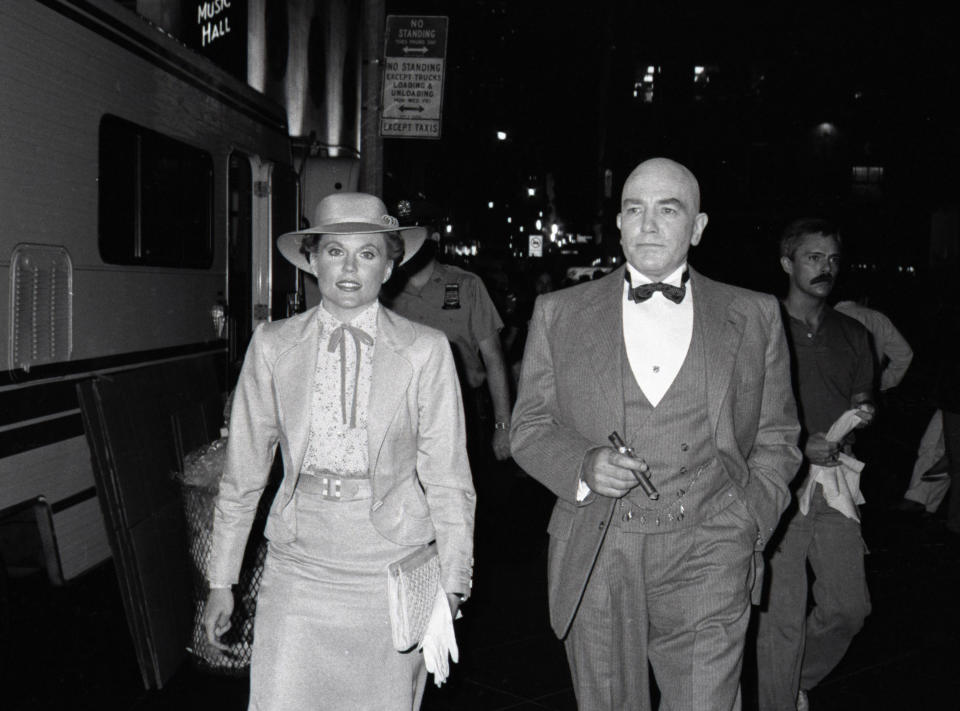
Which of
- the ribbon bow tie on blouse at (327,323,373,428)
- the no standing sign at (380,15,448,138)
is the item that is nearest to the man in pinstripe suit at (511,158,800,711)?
the ribbon bow tie on blouse at (327,323,373,428)

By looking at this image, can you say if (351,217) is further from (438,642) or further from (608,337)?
(438,642)

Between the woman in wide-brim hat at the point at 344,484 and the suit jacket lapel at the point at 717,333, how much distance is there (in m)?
0.81

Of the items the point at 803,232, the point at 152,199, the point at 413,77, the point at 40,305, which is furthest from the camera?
the point at 413,77

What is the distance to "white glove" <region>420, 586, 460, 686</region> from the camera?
119 inches

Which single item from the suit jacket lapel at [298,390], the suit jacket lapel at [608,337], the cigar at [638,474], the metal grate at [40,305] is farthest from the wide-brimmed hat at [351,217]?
the metal grate at [40,305]

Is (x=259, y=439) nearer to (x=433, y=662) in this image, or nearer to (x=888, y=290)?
(x=433, y=662)

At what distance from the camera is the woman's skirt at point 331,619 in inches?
120

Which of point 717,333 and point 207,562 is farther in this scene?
point 207,562

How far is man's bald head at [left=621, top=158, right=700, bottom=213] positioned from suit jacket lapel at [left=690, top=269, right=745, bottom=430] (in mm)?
294

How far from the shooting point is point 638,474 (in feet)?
10.2

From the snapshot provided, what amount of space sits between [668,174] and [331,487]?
58.5 inches

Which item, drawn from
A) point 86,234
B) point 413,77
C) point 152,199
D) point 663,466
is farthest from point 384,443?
point 413,77

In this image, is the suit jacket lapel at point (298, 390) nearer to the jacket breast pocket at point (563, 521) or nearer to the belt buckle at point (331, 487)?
the belt buckle at point (331, 487)

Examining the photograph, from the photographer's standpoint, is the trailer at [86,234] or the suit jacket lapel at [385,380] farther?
the trailer at [86,234]
